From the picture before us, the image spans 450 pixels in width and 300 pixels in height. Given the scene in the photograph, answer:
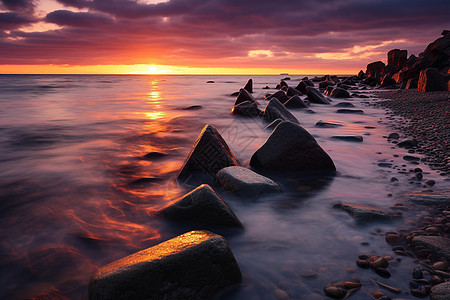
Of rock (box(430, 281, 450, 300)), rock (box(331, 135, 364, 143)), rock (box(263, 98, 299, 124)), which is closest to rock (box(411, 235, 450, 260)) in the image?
rock (box(430, 281, 450, 300))

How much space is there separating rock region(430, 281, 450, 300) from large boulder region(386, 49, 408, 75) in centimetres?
3990

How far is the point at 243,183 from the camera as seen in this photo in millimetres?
2998

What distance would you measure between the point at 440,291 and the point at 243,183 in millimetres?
1833

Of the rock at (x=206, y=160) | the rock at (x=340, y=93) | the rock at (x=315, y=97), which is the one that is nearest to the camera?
the rock at (x=206, y=160)

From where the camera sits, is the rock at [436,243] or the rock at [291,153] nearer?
the rock at [436,243]

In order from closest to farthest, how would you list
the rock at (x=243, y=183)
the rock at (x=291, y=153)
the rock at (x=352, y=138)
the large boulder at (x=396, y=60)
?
the rock at (x=243, y=183) < the rock at (x=291, y=153) < the rock at (x=352, y=138) < the large boulder at (x=396, y=60)

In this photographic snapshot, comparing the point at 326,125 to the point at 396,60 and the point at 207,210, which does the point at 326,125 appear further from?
the point at 396,60

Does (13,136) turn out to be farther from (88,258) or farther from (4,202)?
(88,258)

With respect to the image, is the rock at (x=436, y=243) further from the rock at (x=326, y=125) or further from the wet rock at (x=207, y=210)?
the rock at (x=326, y=125)

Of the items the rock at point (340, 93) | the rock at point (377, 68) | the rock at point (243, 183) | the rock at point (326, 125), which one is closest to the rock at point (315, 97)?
the rock at point (340, 93)

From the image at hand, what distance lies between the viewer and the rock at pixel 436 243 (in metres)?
1.82

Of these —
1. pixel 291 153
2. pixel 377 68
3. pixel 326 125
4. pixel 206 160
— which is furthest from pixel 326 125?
pixel 377 68

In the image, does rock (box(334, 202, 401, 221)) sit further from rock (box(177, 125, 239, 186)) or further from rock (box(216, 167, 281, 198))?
rock (box(177, 125, 239, 186))

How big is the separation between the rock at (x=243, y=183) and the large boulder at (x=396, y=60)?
127 ft
